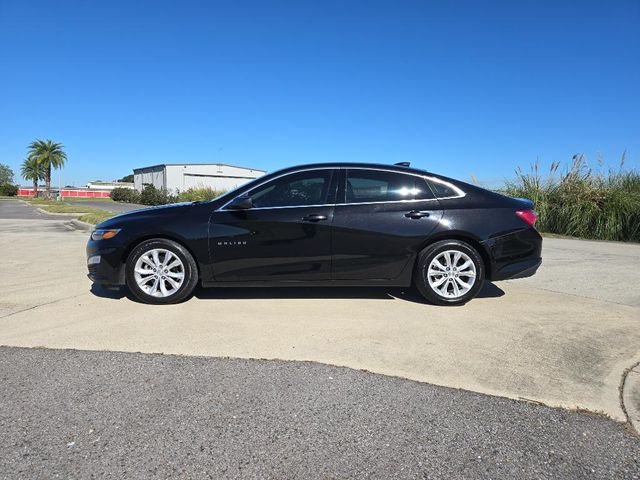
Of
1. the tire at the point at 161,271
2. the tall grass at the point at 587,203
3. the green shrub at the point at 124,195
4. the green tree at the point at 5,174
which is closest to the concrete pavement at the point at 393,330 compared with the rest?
the tire at the point at 161,271

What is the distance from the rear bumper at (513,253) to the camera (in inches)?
210

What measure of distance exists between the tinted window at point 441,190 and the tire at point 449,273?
1.73ft

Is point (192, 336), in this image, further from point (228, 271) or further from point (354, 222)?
point (354, 222)

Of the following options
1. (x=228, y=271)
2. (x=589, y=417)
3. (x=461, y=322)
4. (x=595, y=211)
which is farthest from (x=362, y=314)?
(x=595, y=211)

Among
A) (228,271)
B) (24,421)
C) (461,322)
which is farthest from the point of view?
(228,271)

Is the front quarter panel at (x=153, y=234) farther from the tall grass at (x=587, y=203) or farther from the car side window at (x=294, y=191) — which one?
the tall grass at (x=587, y=203)

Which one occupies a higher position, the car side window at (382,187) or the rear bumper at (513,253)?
the car side window at (382,187)

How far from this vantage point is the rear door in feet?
17.3

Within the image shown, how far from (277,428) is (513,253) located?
3.68 meters

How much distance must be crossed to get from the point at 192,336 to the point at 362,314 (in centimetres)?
170

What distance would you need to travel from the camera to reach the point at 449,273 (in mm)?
5316

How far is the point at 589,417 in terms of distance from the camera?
290cm

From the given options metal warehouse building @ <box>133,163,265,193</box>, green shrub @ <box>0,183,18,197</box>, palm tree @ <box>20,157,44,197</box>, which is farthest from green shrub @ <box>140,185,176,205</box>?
green shrub @ <box>0,183,18,197</box>

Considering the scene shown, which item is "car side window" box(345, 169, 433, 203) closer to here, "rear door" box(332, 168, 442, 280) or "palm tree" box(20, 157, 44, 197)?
"rear door" box(332, 168, 442, 280)
